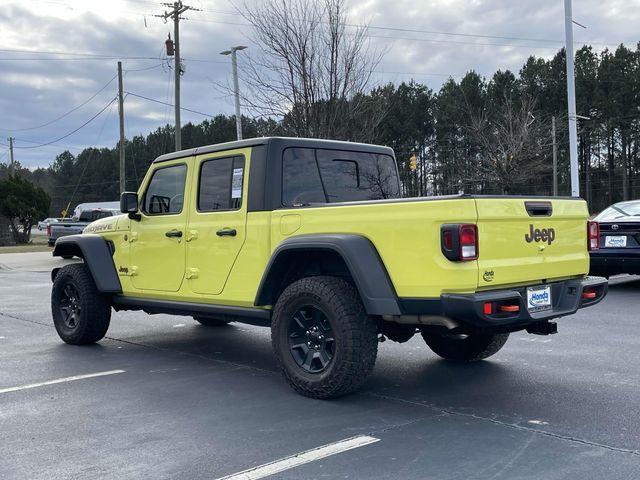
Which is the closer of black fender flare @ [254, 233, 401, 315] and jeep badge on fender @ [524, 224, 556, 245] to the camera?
black fender flare @ [254, 233, 401, 315]

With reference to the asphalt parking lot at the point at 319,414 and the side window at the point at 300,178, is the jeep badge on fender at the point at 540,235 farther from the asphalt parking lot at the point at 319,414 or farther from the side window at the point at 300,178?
the side window at the point at 300,178

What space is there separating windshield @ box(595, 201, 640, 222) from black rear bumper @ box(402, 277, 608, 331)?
6.27 m

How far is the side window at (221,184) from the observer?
222 inches

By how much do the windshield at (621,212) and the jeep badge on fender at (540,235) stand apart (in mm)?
6290

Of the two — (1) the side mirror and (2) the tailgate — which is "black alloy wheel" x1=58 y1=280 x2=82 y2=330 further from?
(2) the tailgate

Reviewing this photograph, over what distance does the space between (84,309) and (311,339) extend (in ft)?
10.2

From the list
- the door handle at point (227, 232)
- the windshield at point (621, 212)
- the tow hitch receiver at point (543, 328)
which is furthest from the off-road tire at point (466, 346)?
the windshield at point (621, 212)

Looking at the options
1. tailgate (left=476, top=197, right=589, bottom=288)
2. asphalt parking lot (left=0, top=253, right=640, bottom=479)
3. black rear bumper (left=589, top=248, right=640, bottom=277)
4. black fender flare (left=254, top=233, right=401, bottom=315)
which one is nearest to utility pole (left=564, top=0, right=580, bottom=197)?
black rear bumper (left=589, top=248, right=640, bottom=277)

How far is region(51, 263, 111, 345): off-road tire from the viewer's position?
6980 millimetres

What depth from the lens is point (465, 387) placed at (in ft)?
17.0

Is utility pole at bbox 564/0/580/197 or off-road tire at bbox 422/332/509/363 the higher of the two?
utility pole at bbox 564/0/580/197

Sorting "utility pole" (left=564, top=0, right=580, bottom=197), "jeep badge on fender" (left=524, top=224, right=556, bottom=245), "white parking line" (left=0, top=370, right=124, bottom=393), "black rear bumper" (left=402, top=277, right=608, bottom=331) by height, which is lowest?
"white parking line" (left=0, top=370, right=124, bottom=393)

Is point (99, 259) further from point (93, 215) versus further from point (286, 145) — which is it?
point (93, 215)

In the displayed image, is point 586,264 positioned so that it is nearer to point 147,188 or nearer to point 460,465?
point 460,465
